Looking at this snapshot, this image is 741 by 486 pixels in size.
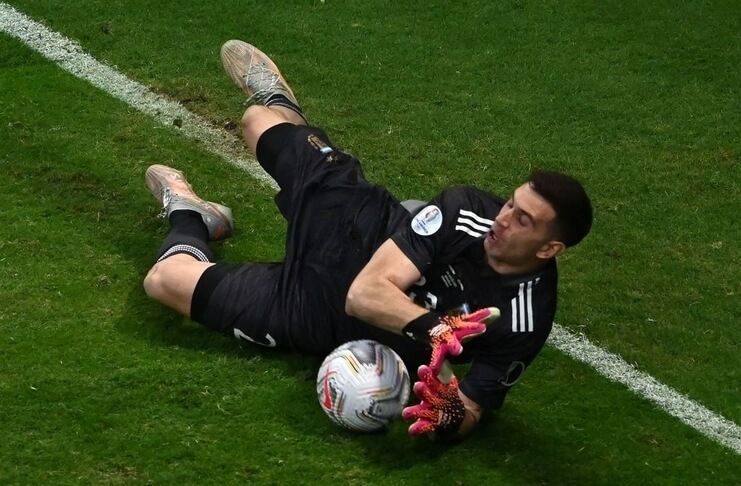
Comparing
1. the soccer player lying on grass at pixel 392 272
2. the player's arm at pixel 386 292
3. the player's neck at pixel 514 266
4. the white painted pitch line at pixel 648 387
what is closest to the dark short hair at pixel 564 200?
the soccer player lying on grass at pixel 392 272

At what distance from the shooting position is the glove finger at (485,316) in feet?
15.3

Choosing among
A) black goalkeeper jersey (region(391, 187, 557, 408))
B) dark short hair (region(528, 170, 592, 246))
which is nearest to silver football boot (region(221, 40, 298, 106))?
black goalkeeper jersey (region(391, 187, 557, 408))

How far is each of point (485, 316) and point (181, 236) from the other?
195 cm

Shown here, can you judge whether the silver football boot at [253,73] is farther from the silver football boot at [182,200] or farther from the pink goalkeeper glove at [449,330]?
the pink goalkeeper glove at [449,330]

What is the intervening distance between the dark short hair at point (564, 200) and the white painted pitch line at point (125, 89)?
239 centimetres

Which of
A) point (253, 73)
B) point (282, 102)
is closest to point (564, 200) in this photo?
point (282, 102)

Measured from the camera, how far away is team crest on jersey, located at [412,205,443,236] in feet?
16.5

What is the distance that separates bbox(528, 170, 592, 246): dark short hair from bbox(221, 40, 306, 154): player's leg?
1792 mm

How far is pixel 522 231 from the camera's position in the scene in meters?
4.85

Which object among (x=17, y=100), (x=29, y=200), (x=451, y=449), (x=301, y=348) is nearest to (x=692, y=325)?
(x=451, y=449)

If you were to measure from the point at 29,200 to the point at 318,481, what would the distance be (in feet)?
8.60

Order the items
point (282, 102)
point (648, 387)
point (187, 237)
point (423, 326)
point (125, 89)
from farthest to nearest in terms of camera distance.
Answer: point (125, 89)
point (282, 102)
point (187, 237)
point (648, 387)
point (423, 326)

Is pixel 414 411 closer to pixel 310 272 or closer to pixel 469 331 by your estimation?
pixel 469 331

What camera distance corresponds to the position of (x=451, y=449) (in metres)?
5.05
